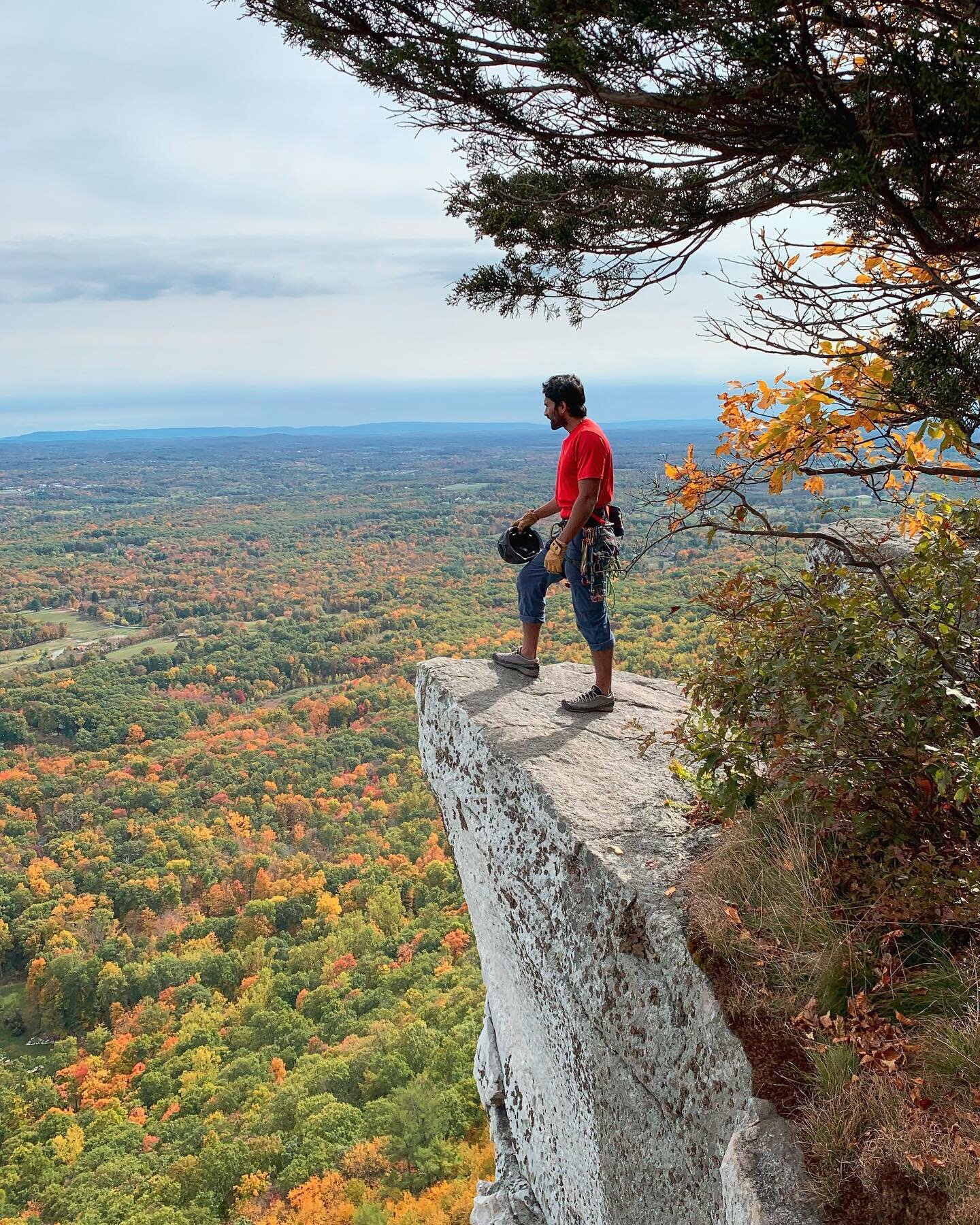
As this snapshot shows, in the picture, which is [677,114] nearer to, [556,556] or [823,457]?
[823,457]

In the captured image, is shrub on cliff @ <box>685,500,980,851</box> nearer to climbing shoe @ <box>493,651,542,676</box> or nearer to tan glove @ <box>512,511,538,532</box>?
tan glove @ <box>512,511,538,532</box>

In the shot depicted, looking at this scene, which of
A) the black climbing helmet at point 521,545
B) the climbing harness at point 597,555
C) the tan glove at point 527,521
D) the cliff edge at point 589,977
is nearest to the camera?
the cliff edge at point 589,977

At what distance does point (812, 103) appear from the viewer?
234 cm

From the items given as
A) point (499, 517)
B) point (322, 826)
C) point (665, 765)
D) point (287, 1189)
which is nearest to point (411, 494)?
point (499, 517)

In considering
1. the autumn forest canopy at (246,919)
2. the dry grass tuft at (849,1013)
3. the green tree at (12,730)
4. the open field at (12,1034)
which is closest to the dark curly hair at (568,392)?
the autumn forest canopy at (246,919)

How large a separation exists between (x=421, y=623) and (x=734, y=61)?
78.1 m

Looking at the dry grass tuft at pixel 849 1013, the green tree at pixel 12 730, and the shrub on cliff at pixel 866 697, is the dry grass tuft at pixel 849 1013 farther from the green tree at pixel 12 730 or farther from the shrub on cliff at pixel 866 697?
the green tree at pixel 12 730

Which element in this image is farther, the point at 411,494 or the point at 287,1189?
the point at 411,494

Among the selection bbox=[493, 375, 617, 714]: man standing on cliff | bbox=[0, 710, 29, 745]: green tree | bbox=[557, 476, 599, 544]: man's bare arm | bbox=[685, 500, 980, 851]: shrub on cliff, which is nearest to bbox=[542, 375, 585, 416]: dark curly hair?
bbox=[493, 375, 617, 714]: man standing on cliff

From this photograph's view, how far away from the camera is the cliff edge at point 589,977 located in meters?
3.12

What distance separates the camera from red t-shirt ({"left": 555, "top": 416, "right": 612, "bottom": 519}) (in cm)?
473

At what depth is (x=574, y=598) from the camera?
5289 mm

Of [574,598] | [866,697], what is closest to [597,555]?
[574,598]

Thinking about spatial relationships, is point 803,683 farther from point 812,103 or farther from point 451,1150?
point 451,1150
